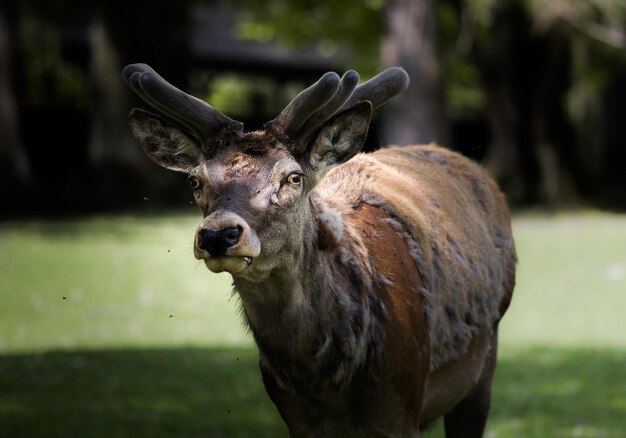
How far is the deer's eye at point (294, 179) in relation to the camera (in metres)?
4.77

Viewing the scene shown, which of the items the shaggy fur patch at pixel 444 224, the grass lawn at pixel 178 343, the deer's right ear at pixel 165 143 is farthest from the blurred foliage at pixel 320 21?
the deer's right ear at pixel 165 143

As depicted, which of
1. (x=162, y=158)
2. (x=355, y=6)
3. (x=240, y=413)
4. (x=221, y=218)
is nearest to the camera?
(x=221, y=218)

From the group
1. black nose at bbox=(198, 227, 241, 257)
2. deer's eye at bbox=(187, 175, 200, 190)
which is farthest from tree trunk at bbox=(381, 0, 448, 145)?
black nose at bbox=(198, 227, 241, 257)

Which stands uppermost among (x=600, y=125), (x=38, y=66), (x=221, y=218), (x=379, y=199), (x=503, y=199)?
(x=221, y=218)

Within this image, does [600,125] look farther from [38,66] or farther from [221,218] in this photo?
[221,218]

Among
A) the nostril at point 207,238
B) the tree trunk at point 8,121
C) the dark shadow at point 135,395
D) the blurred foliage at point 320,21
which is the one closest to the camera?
the nostril at point 207,238

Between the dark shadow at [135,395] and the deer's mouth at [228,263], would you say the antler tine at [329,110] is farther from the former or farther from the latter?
the dark shadow at [135,395]

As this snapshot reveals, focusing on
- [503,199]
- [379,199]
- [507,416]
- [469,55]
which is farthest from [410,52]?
[379,199]

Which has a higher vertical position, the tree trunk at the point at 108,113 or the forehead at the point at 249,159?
the forehead at the point at 249,159

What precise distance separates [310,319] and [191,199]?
21079 mm

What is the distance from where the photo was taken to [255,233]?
4.54m

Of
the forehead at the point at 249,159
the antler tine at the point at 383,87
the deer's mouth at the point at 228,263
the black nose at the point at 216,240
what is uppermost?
the antler tine at the point at 383,87

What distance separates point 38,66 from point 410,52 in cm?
1409

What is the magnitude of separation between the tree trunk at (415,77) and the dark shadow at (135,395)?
9559 mm
